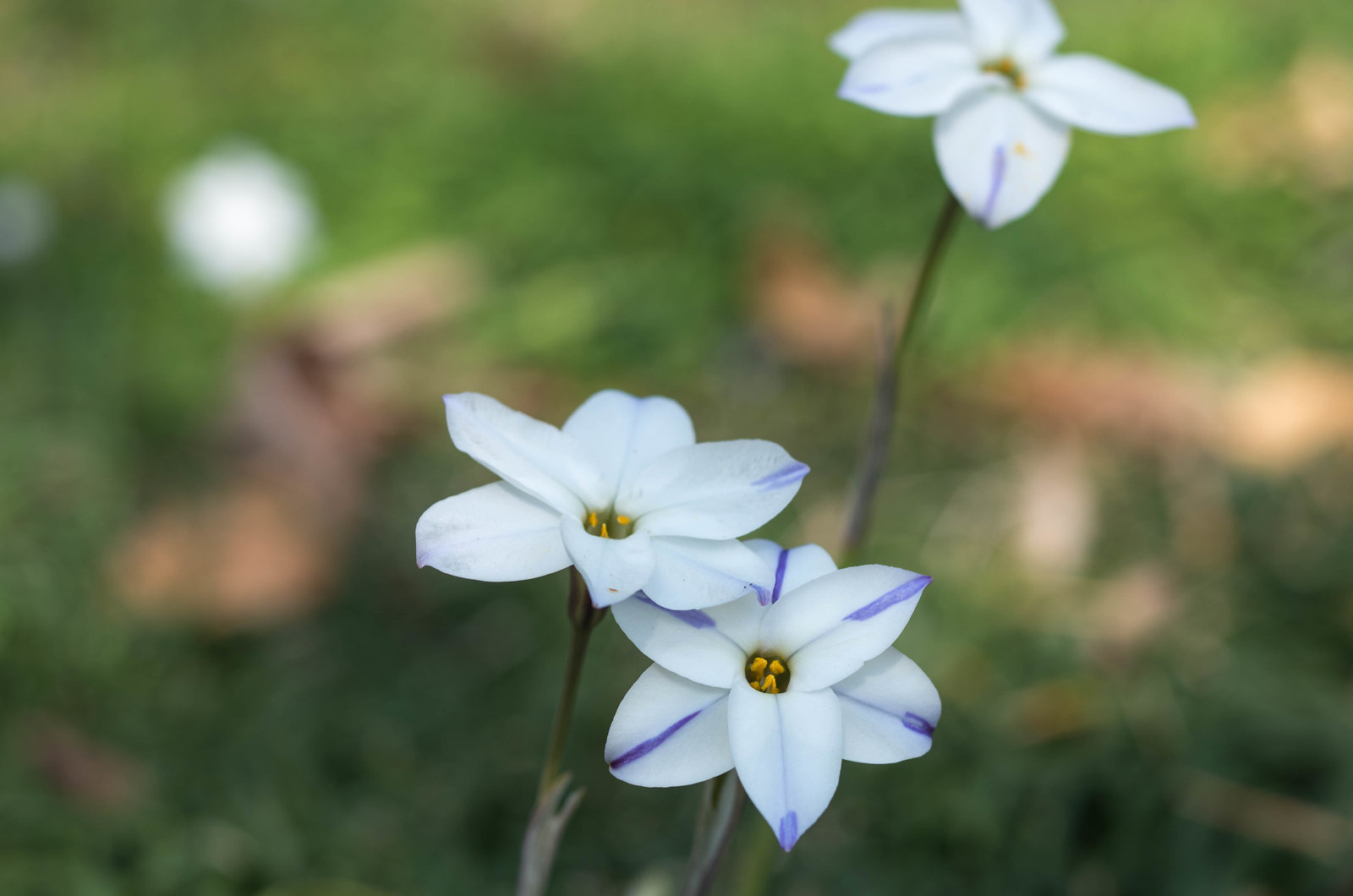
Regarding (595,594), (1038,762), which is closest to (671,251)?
(1038,762)

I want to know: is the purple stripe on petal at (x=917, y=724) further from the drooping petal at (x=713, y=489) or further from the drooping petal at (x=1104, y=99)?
the drooping petal at (x=1104, y=99)

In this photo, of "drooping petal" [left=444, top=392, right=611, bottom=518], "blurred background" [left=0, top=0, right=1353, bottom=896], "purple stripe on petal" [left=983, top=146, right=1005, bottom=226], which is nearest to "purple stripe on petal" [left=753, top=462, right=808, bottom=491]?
"drooping petal" [left=444, top=392, right=611, bottom=518]

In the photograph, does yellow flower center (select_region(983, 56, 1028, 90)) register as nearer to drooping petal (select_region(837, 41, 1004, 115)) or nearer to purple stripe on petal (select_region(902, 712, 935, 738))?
drooping petal (select_region(837, 41, 1004, 115))

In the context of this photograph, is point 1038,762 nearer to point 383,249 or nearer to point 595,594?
point 595,594

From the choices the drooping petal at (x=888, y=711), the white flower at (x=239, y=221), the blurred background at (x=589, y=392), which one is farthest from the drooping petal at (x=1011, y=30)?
the white flower at (x=239, y=221)

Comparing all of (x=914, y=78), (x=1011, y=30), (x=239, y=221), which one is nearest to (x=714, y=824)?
(x=914, y=78)

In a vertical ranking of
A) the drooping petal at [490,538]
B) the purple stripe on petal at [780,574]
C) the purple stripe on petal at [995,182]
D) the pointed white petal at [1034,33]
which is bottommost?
the purple stripe on petal at [780,574]
